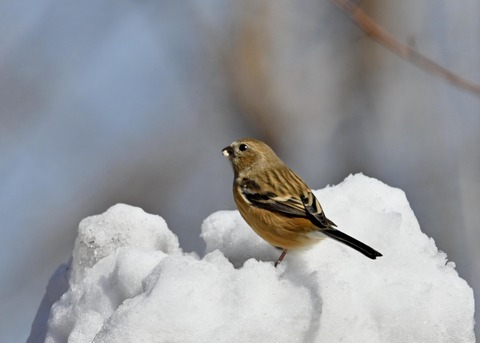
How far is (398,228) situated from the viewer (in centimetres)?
246

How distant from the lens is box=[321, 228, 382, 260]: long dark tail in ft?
7.84

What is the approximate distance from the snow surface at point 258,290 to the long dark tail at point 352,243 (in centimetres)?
2

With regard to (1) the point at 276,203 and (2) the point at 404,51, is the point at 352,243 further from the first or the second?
(2) the point at 404,51

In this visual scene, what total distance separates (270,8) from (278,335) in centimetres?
507

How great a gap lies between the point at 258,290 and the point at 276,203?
157cm

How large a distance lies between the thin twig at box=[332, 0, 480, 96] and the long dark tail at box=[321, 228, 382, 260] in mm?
1205

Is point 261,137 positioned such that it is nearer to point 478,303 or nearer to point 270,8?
point 270,8

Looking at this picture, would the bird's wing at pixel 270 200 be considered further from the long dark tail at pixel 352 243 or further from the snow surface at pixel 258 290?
the snow surface at pixel 258 290

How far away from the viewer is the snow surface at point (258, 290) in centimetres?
206

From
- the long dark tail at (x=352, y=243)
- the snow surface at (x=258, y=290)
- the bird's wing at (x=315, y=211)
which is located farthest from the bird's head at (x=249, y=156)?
→ the snow surface at (x=258, y=290)

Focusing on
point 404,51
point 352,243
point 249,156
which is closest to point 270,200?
point 249,156

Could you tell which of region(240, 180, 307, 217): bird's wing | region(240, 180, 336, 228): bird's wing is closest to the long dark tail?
region(240, 180, 336, 228): bird's wing

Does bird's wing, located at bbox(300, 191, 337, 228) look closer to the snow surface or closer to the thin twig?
the snow surface

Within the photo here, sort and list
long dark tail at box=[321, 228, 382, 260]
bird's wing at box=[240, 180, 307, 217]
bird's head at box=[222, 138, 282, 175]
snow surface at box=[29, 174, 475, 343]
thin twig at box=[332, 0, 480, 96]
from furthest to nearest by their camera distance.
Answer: bird's head at box=[222, 138, 282, 175] < thin twig at box=[332, 0, 480, 96] < bird's wing at box=[240, 180, 307, 217] < long dark tail at box=[321, 228, 382, 260] < snow surface at box=[29, 174, 475, 343]
